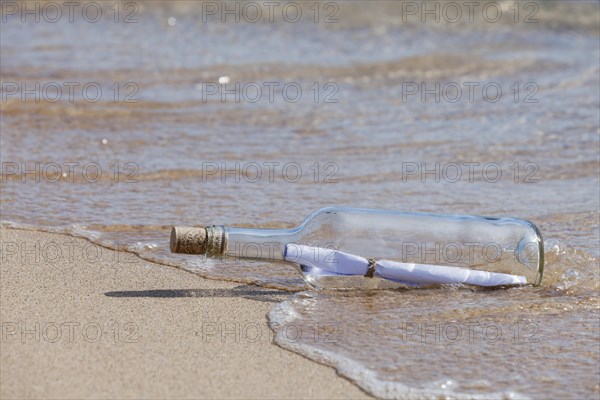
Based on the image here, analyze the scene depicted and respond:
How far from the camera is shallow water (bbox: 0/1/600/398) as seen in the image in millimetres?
2518

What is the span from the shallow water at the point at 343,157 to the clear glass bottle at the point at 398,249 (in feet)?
0.18

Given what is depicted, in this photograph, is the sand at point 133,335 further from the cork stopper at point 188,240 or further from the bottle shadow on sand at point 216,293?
the cork stopper at point 188,240

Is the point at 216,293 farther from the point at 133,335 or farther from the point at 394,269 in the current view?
the point at 394,269

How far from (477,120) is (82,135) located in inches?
82.4

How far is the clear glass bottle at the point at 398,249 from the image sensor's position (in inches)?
109

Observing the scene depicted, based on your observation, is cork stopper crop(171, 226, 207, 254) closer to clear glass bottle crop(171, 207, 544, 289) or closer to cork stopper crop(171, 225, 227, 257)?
cork stopper crop(171, 225, 227, 257)

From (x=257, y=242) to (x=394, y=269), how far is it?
406mm

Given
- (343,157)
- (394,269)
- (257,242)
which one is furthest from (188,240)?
(343,157)

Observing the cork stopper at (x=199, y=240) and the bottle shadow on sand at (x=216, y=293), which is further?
the bottle shadow on sand at (x=216, y=293)

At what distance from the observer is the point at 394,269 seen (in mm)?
2822

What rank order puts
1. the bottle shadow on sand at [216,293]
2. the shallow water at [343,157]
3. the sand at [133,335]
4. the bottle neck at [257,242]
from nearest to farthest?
the sand at [133,335] → the shallow water at [343,157] → the bottle neck at [257,242] → the bottle shadow on sand at [216,293]

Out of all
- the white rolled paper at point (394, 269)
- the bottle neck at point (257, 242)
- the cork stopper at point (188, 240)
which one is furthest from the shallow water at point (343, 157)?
the cork stopper at point (188, 240)

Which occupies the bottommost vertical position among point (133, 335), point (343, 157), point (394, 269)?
point (133, 335)

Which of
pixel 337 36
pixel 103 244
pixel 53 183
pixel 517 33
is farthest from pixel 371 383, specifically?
pixel 517 33
